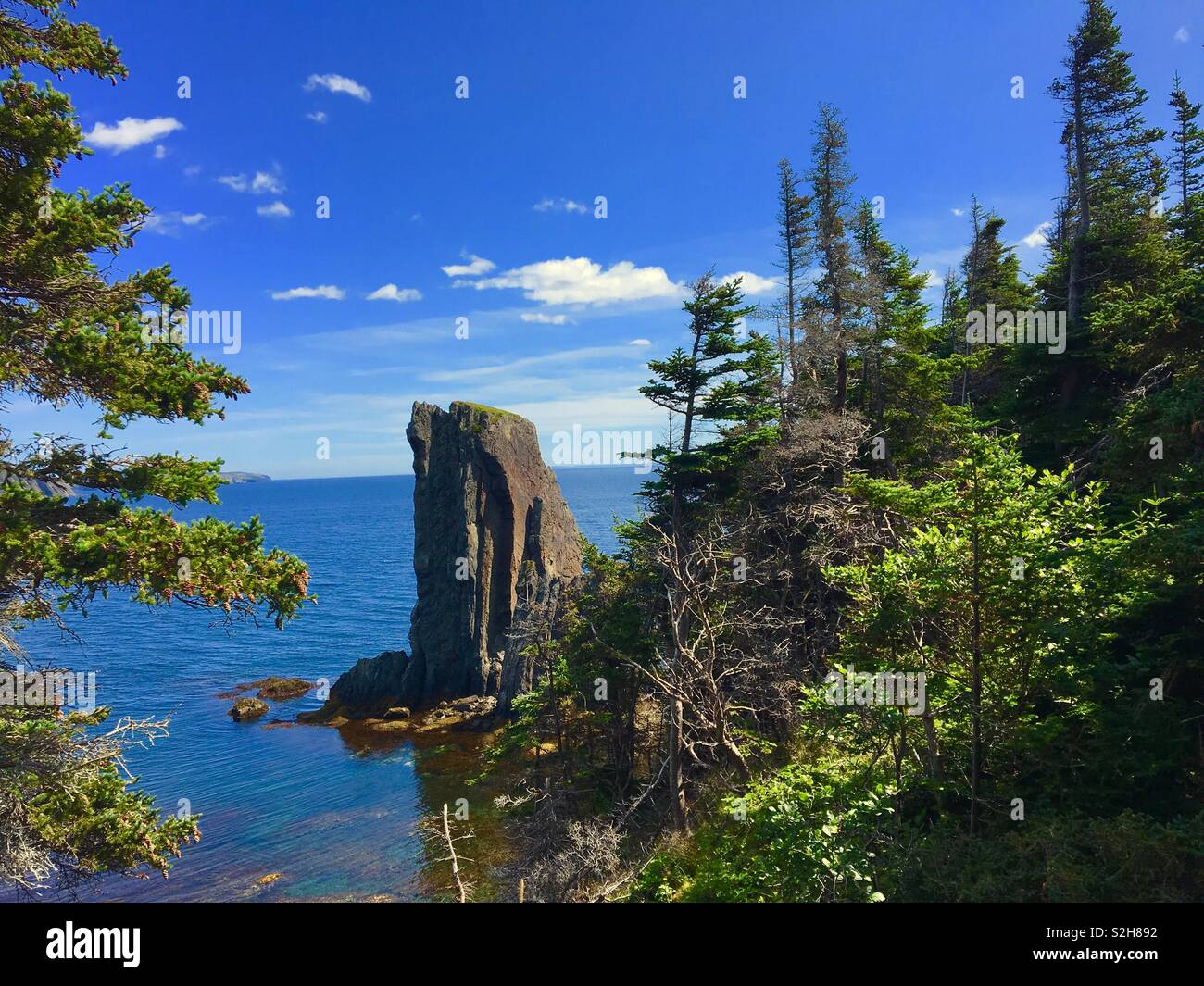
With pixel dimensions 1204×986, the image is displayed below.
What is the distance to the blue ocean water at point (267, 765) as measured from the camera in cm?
2330

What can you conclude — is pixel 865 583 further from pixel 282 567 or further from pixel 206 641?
pixel 206 641

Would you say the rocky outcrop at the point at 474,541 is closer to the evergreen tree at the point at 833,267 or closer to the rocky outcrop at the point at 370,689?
the rocky outcrop at the point at 370,689

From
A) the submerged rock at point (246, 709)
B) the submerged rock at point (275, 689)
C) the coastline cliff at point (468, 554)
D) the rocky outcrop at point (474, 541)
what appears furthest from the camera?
the rocky outcrop at point (474, 541)

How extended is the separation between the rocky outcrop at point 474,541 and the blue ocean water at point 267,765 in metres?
7.94

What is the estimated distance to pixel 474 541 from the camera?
4725 cm

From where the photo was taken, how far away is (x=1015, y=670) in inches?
401

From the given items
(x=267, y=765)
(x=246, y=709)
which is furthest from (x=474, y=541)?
(x=267, y=765)

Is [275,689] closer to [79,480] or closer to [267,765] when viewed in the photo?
[267,765]

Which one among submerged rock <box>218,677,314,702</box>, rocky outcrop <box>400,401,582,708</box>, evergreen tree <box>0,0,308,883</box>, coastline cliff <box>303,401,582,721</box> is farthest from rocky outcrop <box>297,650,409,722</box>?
evergreen tree <box>0,0,308,883</box>

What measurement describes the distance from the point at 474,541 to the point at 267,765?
1986 cm

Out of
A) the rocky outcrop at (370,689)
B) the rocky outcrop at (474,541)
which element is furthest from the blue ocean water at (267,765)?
the rocky outcrop at (474,541)

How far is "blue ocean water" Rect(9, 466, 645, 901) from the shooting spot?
23.3 m

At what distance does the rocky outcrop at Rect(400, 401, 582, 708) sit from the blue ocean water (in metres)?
7.94
